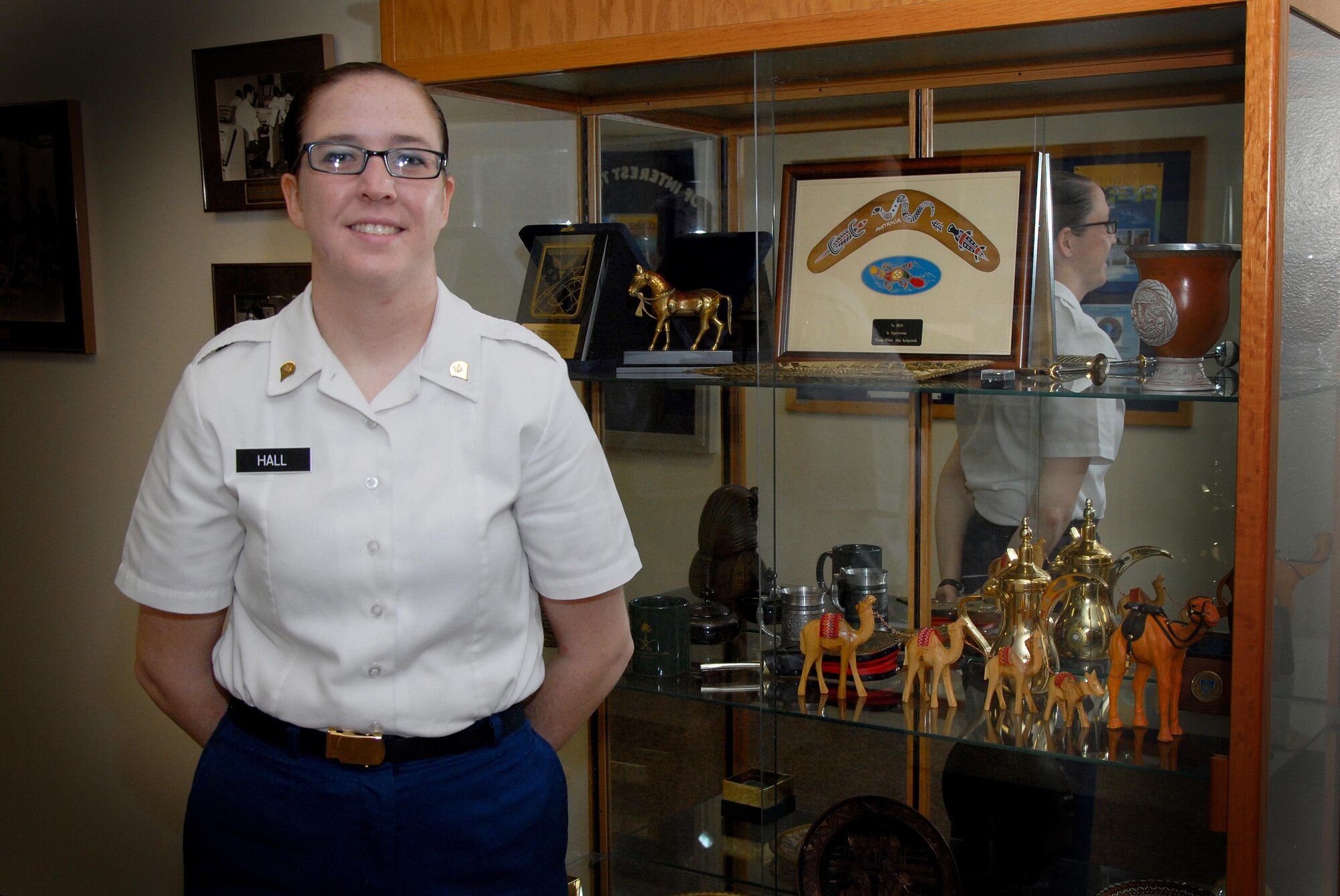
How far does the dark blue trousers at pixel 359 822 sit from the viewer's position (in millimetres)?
1371

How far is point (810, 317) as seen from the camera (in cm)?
183

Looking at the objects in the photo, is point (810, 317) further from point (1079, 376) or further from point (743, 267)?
point (1079, 376)

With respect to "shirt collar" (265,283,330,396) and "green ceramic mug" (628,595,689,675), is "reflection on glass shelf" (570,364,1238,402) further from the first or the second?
"shirt collar" (265,283,330,396)

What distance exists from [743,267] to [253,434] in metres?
0.80

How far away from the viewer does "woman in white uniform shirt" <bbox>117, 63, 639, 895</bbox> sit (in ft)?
4.48

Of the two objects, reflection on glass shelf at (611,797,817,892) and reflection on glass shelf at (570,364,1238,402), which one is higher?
reflection on glass shelf at (570,364,1238,402)

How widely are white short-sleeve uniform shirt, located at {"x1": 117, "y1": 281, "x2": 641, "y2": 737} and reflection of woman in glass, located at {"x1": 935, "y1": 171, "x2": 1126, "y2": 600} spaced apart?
64 centimetres

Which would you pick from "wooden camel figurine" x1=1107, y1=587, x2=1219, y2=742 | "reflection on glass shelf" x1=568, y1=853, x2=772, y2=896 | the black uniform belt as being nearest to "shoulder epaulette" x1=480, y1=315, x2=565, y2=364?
the black uniform belt

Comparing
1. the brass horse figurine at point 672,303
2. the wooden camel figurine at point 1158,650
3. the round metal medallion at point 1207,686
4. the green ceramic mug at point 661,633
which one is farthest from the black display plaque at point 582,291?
the round metal medallion at point 1207,686

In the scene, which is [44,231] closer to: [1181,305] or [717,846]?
[717,846]

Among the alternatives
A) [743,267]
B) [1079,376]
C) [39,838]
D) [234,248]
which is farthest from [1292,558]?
[39,838]

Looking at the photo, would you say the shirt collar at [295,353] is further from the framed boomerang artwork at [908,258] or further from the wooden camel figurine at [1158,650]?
the wooden camel figurine at [1158,650]

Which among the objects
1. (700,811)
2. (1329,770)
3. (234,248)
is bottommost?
(700,811)

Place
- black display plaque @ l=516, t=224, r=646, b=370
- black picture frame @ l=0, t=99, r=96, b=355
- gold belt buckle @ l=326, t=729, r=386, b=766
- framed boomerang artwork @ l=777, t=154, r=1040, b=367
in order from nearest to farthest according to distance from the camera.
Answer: gold belt buckle @ l=326, t=729, r=386, b=766 → framed boomerang artwork @ l=777, t=154, r=1040, b=367 → black display plaque @ l=516, t=224, r=646, b=370 → black picture frame @ l=0, t=99, r=96, b=355
